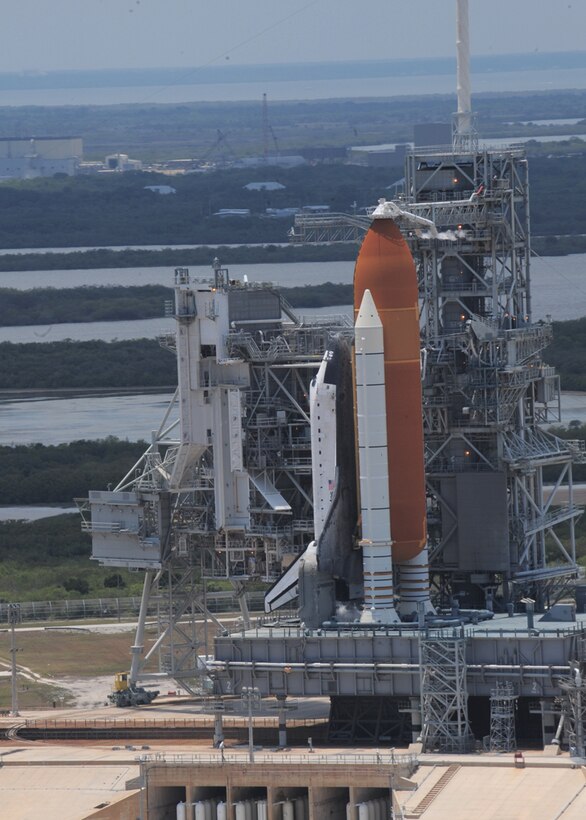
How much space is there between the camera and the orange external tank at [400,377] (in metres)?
61.8

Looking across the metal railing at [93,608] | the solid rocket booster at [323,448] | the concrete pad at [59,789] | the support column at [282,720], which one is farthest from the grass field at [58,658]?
the concrete pad at [59,789]

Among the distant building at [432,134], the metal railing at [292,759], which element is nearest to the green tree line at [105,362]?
the distant building at [432,134]

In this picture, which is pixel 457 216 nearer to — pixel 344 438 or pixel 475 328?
pixel 475 328

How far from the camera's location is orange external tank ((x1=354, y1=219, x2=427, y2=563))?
61.8 meters

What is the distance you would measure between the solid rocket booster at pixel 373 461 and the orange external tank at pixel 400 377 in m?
0.41

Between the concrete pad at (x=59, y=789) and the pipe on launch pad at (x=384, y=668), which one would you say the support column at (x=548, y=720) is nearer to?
the pipe on launch pad at (x=384, y=668)

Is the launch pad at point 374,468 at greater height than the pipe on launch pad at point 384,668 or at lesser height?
greater

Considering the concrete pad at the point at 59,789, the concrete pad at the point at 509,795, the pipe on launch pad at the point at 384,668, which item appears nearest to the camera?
the concrete pad at the point at 509,795

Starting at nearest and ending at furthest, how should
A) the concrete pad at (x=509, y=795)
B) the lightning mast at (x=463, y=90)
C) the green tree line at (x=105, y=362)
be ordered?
the concrete pad at (x=509, y=795), the lightning mast at (x=463, y=90), the green tree line at (x=105, y=362)

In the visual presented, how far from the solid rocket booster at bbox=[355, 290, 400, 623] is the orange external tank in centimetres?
41

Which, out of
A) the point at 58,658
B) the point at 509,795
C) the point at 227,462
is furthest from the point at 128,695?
the point at 509,795

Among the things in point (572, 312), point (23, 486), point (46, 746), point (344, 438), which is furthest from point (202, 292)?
point (572, 312)

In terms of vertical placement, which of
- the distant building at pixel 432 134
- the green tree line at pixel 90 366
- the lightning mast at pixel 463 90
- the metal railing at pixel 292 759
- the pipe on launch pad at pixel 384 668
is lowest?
the metal railing at pixel 292 759

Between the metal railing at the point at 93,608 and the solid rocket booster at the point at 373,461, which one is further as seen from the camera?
the metal railing at the point at 93,608
